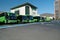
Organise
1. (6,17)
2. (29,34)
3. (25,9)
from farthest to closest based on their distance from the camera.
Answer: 1. (25,9)
2. (6,17)
3. (29,34)

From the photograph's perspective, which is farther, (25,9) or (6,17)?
(25,9)

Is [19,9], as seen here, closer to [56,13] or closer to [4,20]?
[4,20]

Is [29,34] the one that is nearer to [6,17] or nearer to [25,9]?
[6,17]

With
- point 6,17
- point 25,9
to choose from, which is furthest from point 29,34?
point 25,9

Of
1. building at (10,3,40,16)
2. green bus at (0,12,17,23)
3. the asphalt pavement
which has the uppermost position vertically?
building at (10,3,40,16)

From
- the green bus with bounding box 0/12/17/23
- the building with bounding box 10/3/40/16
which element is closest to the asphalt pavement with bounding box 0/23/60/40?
the green bus with bounding box 0/12/17/23

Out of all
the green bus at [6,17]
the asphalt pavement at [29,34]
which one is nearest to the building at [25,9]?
the green bus at [6,17]

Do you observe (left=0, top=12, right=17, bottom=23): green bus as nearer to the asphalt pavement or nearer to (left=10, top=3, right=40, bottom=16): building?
the asphalt pavement

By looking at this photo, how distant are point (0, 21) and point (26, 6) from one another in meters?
57.4

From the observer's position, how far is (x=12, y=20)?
3159cm

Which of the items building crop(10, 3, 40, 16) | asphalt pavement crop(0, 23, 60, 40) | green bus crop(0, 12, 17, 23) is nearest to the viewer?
asphalt pavement crop(0, 23, 60, 40)

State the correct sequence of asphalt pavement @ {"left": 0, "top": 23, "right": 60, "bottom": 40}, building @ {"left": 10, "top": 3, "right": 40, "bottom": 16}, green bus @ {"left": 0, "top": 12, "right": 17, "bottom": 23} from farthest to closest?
1. building @ {"left": 10, "top": 3, "right": 40, "bottom": 16}
2. green bus @ {"left": 0, "top": 12, "right": 17, "bottom": 23}
3. asphalt pavement @ {"left": 0, "top": 23, "right": 60, "bottom": 40}

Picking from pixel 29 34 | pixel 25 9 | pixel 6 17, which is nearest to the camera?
pixel 29 34

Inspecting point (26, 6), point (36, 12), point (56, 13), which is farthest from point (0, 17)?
point (56, 13)
